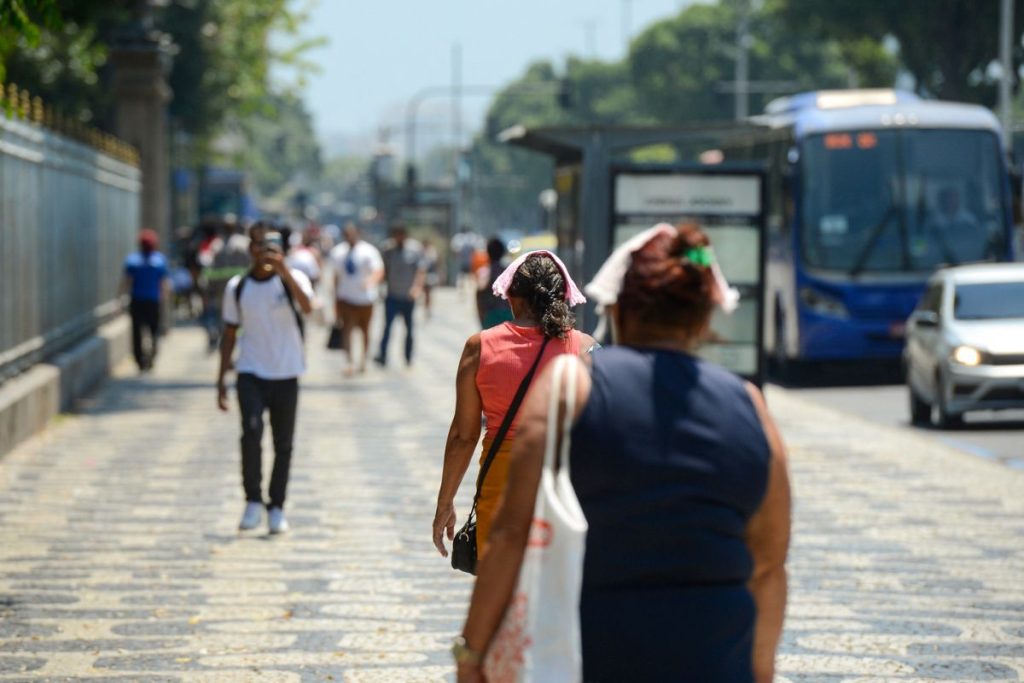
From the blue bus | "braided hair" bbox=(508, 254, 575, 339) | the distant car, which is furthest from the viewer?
the blue bus

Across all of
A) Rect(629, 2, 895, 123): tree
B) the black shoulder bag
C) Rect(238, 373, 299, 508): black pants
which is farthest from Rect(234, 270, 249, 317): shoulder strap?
Rect(629, 2, 895, 123): tree

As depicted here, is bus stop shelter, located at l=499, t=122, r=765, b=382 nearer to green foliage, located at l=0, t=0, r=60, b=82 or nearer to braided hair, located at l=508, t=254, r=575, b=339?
green foliage, located at l=0, t=0, r=60, b=82

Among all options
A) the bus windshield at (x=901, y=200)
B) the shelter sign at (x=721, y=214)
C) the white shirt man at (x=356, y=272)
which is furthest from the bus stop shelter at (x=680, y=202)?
the bus windshield at (x=901, y=200)

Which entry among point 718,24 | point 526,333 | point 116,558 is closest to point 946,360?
point 116,558

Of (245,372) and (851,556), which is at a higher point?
(245,372)

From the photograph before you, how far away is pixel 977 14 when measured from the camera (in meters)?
49.1

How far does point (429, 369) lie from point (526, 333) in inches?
756

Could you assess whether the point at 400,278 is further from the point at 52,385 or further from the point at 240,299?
the point at 240,299

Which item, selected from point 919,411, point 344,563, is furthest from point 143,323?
point 344,563

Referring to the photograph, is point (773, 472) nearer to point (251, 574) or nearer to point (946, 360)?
point (251, 574)

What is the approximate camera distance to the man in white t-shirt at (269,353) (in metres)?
11.3

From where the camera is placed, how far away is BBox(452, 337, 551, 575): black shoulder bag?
6.37 meters

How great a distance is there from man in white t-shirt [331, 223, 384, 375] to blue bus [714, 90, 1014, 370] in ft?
17.6

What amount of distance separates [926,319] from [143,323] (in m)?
9.06
